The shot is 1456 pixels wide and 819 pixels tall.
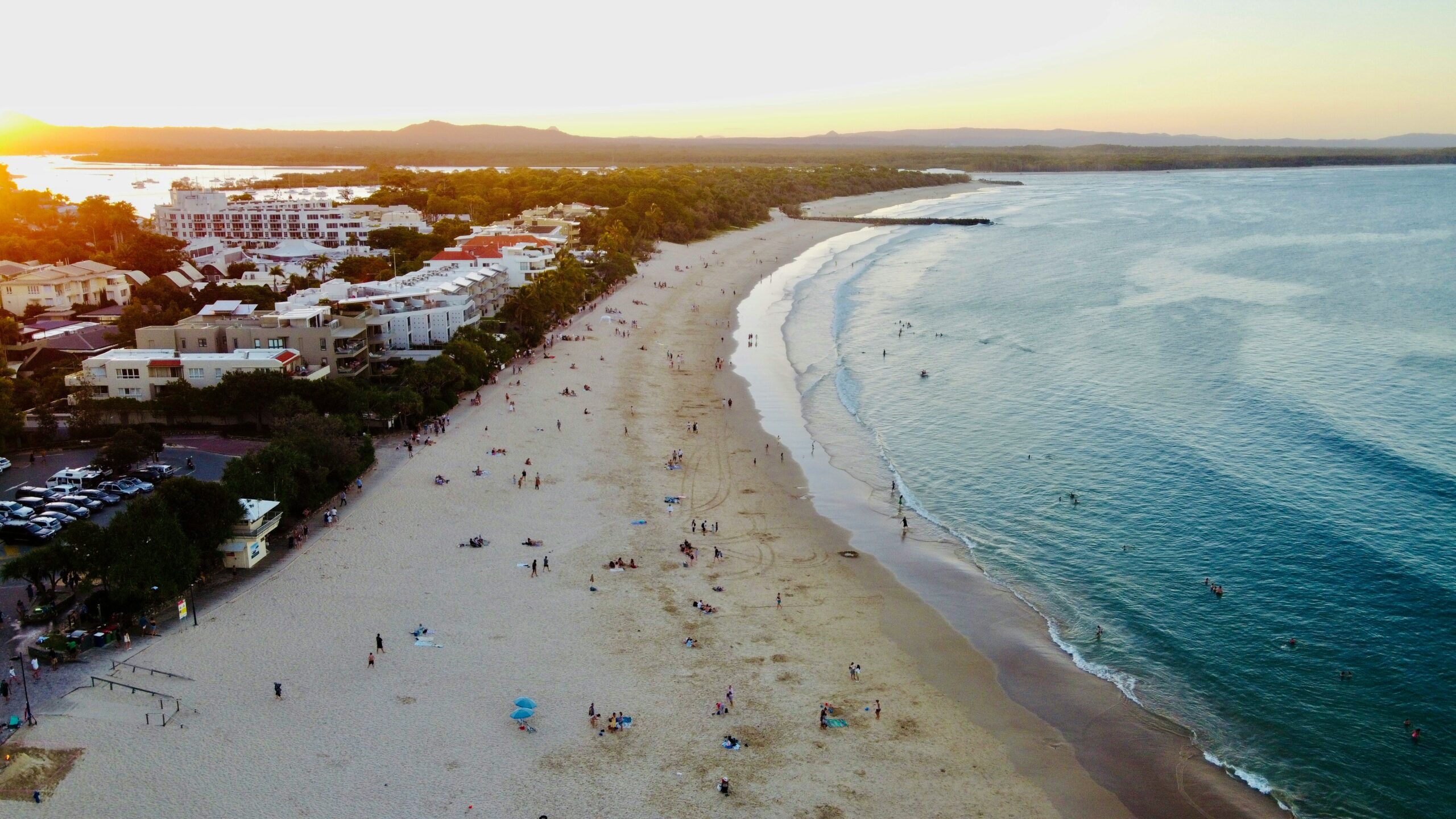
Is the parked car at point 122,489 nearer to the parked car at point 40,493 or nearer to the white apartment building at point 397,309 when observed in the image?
the parked car at point 40,493

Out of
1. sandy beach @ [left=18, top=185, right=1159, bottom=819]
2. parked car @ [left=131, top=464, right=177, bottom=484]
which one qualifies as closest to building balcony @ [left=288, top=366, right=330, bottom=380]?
parked car @ [left=131, top=464, right=177, bottom=484]

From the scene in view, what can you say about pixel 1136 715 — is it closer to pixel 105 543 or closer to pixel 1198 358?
pixel 105 543

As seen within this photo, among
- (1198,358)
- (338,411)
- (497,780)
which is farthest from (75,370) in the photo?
(1198,358)

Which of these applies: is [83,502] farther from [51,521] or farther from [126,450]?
[126,450]

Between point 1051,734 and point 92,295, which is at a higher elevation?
point 92,295

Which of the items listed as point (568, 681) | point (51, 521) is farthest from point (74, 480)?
point (568, 681)

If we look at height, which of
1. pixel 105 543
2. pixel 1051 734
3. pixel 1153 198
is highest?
pixel 1153 198

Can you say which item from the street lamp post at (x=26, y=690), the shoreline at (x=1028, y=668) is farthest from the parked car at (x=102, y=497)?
the shoreline at (x=1028, y=668)
